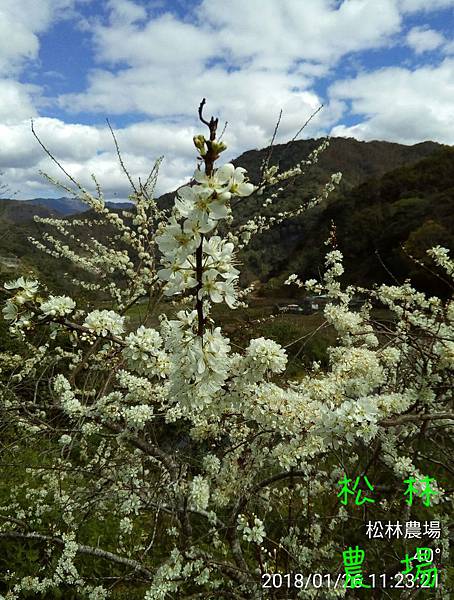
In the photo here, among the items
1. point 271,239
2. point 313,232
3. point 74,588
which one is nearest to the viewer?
point 74,588

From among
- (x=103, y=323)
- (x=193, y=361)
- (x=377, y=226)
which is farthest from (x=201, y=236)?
(x=377, y=226)

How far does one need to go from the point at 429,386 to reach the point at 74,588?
477 centimetres

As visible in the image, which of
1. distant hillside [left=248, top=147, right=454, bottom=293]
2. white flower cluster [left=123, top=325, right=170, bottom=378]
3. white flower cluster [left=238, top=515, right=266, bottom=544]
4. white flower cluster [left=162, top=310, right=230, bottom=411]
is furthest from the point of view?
distant hillside [left=248, top=147, right=454, bottom=293]

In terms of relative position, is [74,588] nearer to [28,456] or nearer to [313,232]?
[28,456]

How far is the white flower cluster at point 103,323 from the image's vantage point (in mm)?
2518

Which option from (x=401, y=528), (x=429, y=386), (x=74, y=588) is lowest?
(x=74, y=588)

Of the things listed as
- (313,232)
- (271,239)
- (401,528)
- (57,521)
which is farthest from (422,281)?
(271,239)

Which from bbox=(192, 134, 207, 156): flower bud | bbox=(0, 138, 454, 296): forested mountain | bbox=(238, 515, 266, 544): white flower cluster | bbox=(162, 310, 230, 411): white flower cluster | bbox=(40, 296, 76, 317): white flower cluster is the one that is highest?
bbox=(0, 138, 454, 296): forested mountain

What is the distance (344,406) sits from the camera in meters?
2.32

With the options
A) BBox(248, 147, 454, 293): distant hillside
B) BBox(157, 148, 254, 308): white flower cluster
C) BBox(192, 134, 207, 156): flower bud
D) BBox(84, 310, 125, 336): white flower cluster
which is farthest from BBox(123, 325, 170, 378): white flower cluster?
BBox(248, 147, 454, 293): distant hillside

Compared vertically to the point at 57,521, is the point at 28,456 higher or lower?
higher

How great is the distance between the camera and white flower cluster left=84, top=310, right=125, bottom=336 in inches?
99.1

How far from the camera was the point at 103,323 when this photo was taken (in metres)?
2.55

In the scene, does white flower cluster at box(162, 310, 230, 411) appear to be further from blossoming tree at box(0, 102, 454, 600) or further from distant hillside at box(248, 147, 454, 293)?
distant hillside at box(248, 147, 454, 293)
